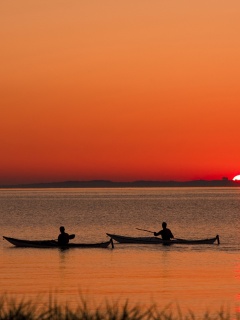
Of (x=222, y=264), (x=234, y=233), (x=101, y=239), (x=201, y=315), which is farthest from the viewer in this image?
(x=234, y=233)

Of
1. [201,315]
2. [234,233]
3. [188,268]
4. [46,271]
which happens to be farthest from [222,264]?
[234,233]

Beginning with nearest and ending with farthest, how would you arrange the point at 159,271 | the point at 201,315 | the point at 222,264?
the point at 201,315
the point at 159,271
the point at 222,264

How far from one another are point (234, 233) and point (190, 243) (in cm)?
2194

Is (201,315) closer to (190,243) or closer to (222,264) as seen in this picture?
(222,264)

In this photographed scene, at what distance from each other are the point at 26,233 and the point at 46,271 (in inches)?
1512

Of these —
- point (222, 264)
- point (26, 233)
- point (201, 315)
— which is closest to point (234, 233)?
point (26, 233)

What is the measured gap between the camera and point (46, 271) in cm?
3888

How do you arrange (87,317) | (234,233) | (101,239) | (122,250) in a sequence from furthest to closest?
(234,233), (101,239), (122,250), (87,317)

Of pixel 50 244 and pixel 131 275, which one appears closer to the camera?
pixel 131 275

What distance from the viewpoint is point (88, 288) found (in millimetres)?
31766

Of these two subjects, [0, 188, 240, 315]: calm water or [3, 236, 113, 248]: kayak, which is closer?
[0, 188, 240, 315]: calm water

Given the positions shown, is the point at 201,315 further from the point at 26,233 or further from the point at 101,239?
the point at 26,233

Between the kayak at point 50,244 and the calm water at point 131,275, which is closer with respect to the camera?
the calm water at point 131,275

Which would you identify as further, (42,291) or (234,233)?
(234,233)
